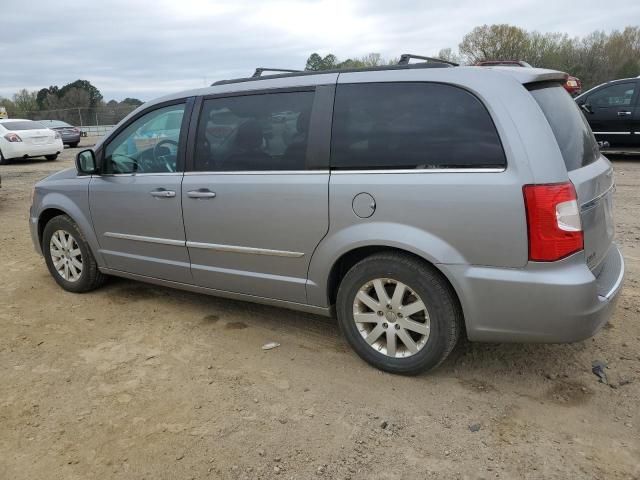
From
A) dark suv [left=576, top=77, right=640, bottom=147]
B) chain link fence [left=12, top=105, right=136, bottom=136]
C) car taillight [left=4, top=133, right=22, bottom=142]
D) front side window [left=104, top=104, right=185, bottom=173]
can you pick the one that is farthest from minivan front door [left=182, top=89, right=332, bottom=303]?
chain link fence [left=12, top=105, right=136, bottom=136]

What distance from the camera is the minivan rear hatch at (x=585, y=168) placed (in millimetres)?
2822

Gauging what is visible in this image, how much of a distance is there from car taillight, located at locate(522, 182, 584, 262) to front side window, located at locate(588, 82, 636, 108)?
33.3ft

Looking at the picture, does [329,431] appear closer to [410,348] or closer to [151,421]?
[410,348]

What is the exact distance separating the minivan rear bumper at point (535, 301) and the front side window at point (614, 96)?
9.93 m

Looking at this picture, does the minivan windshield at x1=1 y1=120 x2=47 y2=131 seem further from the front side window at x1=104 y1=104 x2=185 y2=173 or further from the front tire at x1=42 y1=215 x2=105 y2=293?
the front side window at x1=104 y1=104 x2=185 y2=173

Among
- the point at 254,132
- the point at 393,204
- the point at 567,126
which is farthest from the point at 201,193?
the point at 567,126

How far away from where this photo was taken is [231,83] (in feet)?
12.6

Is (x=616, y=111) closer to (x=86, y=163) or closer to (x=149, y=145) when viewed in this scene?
(x=149, y=145)

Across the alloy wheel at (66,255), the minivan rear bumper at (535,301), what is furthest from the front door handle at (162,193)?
the minivan rear bumper at (535,301)

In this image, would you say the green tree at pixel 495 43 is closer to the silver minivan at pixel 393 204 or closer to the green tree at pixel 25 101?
the green tree at pixel 25 101

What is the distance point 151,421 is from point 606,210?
2766 mm

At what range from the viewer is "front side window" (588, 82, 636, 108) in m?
11.2

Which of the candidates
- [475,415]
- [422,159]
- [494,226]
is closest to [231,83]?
[422,159]

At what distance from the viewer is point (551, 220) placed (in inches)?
104
